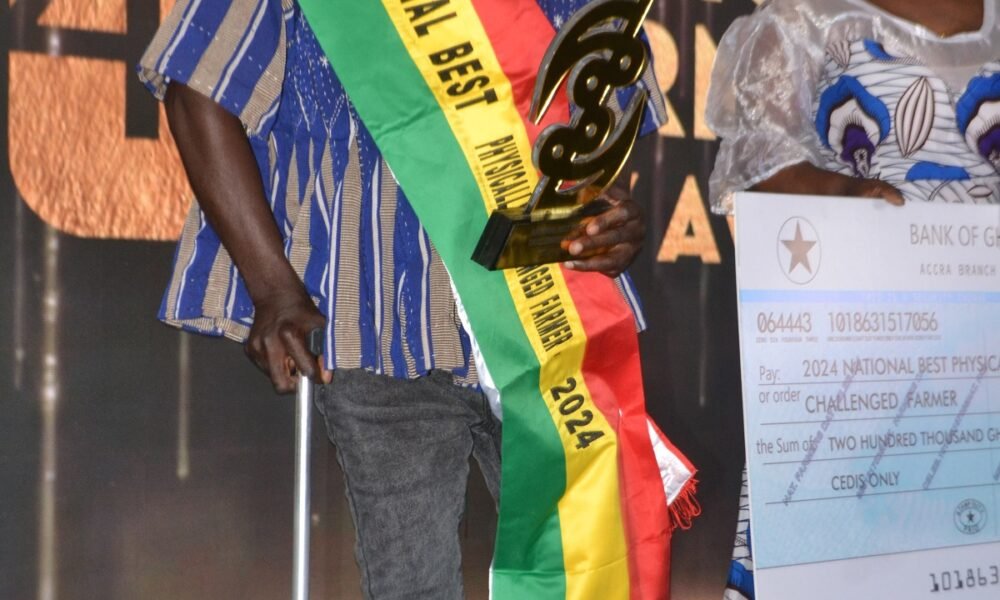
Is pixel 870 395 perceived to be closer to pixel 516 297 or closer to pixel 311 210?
pixel 516 297

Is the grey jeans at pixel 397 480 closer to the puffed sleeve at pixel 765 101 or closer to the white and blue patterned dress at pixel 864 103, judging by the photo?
the white and blue patterned dress at pixel 864 103

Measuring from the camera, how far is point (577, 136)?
1276mm

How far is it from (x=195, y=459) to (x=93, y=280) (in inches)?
15.1

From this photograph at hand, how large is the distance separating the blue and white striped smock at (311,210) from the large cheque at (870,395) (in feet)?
1.60

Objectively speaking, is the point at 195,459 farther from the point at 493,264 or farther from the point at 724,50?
the point at 724,50

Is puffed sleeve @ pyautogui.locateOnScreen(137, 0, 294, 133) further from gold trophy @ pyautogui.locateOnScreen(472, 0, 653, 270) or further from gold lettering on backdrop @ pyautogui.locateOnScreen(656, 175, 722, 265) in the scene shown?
gold lettering on backdrop @ pyautogui.locateOnScreen(656, 175, 722, 265)

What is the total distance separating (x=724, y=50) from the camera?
1989mm

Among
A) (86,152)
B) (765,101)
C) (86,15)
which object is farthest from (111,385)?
(765,101)

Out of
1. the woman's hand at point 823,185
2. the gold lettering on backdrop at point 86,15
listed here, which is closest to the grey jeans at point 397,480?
the woman's hand at point 823,185

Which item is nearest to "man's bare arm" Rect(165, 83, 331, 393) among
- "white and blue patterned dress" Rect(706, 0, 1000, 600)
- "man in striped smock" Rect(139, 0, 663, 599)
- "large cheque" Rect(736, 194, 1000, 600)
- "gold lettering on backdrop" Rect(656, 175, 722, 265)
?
"man in striped smock" Rect(139, 0, 663, 599)

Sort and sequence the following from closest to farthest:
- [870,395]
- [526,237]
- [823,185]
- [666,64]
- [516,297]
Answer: [526,237]
[516,297]
[870,395]
[823,185]
[666,64]

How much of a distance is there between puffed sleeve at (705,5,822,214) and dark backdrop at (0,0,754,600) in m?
0.99

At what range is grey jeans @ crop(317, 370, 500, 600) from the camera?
130 cm

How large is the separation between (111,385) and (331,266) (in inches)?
35.5
